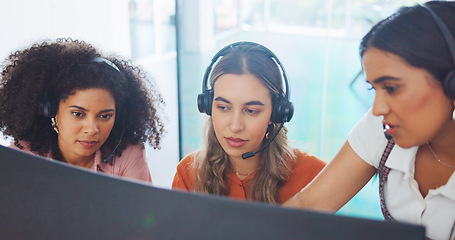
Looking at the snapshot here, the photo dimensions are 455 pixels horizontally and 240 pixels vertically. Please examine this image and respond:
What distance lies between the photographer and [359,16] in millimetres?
3584

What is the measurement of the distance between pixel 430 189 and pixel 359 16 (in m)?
2.81

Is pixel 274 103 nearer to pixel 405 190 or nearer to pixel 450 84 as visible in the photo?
pixel 405 190

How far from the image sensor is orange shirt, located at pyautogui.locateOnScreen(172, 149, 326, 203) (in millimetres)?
1451

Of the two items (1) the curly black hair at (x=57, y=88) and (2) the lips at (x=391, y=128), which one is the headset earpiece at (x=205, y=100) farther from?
(2) the lips at (x=391, y=128)

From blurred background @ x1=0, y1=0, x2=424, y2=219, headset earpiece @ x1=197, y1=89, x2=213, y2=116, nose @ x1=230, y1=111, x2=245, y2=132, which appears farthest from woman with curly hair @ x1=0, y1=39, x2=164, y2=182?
blurred background @ x1=0, y1=0, x2=424, y2=219

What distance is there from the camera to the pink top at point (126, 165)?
1.50 meters

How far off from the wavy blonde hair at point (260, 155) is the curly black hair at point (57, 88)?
0.29 meters

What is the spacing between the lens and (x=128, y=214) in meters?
0.49

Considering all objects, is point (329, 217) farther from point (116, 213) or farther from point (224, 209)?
point (116, 213)

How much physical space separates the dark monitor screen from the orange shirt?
37.0 inches

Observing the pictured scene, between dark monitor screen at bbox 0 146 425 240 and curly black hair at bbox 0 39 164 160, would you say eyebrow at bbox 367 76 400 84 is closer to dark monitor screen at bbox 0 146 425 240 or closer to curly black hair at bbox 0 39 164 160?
dark monitor screen at bbox 0 146 425 240

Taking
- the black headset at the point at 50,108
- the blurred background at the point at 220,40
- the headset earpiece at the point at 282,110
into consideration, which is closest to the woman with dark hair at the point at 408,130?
the headset earpiece at the point at 282,110

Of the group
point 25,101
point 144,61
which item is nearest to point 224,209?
point 25,101

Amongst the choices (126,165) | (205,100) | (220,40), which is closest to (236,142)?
(205,100)
